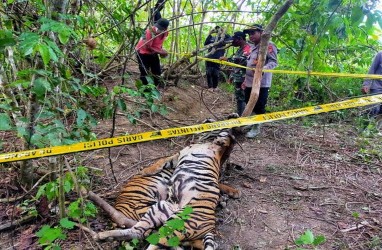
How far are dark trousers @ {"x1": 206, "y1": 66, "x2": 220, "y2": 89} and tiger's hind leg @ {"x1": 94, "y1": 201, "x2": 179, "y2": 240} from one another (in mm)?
5789

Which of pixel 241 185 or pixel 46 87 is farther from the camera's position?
pixel 241 185

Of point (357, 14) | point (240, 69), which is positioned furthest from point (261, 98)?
point (357, 14)

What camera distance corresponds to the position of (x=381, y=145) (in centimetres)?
499

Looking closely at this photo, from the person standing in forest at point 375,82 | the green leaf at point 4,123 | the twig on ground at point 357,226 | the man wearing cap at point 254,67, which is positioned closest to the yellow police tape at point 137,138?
the green leaf at point 4,123

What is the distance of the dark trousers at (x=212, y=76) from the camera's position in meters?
8.49

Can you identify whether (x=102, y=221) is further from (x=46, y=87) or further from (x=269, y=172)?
(x=269, y=172)

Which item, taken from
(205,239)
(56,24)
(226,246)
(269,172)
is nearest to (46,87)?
(56,24)

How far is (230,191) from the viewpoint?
11.9 feet

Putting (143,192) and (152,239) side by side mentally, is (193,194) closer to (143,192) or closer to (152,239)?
(143,192)

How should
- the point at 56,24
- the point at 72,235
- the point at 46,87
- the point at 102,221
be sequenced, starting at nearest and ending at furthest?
the point at 56,24
the point at 46,87
the point at 72,235
the point at 102,221

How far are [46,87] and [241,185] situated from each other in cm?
254

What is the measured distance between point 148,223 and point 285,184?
1826mm

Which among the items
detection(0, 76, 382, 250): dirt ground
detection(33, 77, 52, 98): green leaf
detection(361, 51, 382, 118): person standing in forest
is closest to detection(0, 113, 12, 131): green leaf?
detection(33, 77, 52, 98): green leaf

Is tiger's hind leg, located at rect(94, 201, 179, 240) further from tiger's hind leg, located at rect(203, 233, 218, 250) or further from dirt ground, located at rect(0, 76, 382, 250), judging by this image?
tiger's hind leg, located at rect(203, 233, 218, 250)
